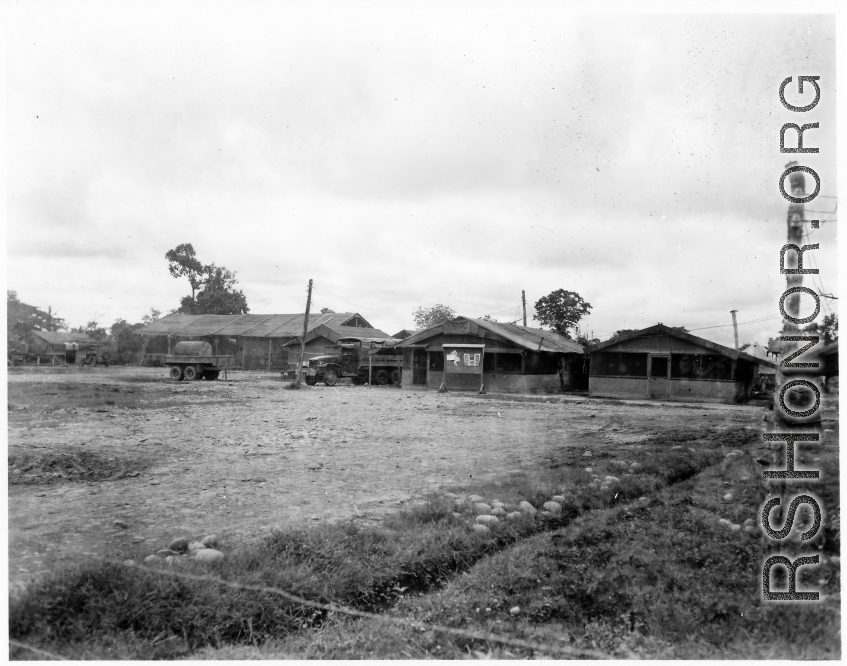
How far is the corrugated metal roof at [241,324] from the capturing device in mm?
17859

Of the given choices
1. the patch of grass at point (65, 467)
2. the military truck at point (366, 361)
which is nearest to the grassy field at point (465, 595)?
the patch of grass at point (65, 467)

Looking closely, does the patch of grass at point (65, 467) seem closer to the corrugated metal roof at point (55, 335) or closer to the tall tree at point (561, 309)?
the corrugated metal roof at point (55, 335)

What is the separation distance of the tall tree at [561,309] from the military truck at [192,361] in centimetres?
1505

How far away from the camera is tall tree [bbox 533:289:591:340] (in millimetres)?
9896

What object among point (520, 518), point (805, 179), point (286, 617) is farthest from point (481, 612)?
point (805, 179)

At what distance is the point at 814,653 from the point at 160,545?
4380 mm

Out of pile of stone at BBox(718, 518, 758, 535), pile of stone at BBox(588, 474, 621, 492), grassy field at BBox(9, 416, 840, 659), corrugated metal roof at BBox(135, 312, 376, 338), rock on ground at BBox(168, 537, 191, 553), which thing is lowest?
grassy field at BBox(9, 416, 840, 659)

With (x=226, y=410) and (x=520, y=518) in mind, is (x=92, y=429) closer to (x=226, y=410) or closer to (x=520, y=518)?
(x=226, y=410)

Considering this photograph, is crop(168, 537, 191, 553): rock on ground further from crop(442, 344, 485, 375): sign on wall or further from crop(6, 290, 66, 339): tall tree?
crop(442, 344, 485, 375): sign on wall

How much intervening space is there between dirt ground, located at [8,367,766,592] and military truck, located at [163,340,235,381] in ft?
28.4

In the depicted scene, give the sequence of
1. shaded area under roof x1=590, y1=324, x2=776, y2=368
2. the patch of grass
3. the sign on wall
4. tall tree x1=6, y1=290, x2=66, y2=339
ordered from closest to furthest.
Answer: tall tree x1=6, y1=290, x2=66, y2=339 → the patch of grass → shaded area under roof x1=590, y1=324, x2=776, y2=368 → the sign on wall

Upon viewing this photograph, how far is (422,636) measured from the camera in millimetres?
3186

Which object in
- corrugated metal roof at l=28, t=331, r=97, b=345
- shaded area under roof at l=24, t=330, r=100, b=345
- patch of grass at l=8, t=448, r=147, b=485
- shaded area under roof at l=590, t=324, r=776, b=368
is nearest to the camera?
patch of grass at l=8, t=448, r=147, b=485

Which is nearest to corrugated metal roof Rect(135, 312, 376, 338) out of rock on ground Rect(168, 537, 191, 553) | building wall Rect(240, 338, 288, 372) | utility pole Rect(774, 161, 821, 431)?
building wall Rect(240, 338, 288, 372)
